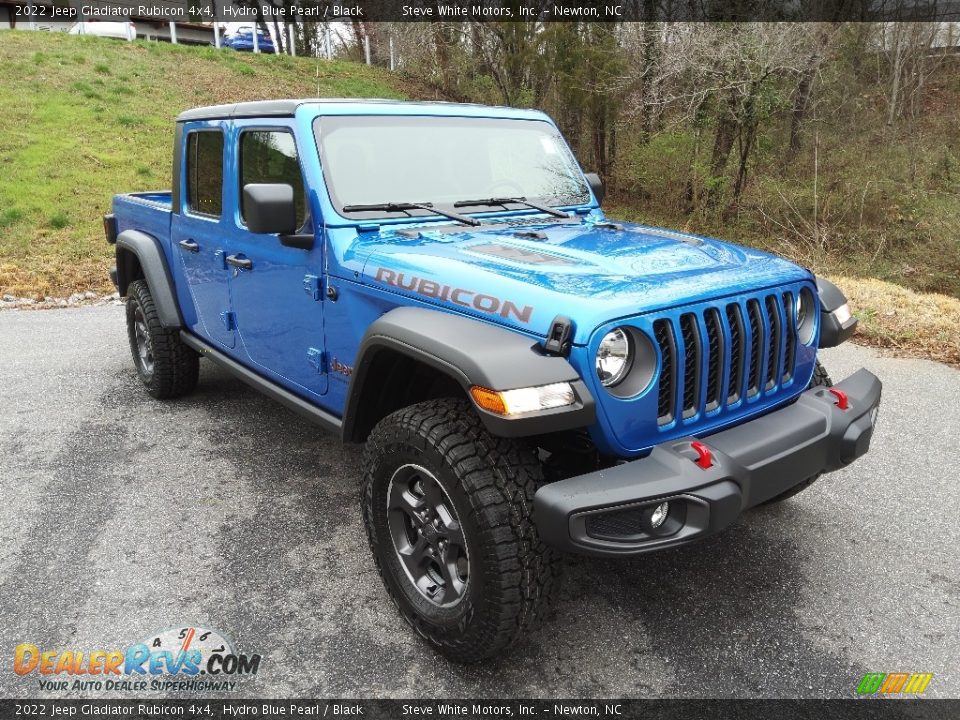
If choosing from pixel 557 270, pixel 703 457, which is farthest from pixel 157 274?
pixel 703 457

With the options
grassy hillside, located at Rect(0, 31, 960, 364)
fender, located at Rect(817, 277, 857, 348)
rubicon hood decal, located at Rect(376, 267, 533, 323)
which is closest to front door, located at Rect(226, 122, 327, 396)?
rubicon hood decal, located at Rect(376, 267, 533, 323)

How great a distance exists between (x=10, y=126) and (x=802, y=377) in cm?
1660

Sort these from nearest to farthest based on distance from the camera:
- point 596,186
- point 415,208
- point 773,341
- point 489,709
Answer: point 489,709 → point 773,341 → point 415,208 → point 596,186

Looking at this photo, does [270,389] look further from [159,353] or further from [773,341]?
[773,341]

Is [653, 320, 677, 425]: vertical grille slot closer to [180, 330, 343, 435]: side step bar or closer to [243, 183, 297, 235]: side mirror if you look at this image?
[180, 330, 343, 435]: side step bar

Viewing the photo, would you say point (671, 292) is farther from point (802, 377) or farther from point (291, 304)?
point (291, 304)

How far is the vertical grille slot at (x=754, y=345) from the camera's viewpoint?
2559 mm

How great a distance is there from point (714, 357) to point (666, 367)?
249 mm

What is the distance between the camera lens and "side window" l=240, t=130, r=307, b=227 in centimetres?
321

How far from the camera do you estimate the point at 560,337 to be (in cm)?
217

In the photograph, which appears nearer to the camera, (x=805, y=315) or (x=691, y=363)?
(x=691, y=363)

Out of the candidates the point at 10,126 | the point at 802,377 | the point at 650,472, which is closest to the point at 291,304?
the point at 650,472

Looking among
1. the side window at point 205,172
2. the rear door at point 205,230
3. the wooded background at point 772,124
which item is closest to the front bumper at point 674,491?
the rear door at point 205,230

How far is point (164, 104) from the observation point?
17.7 m
